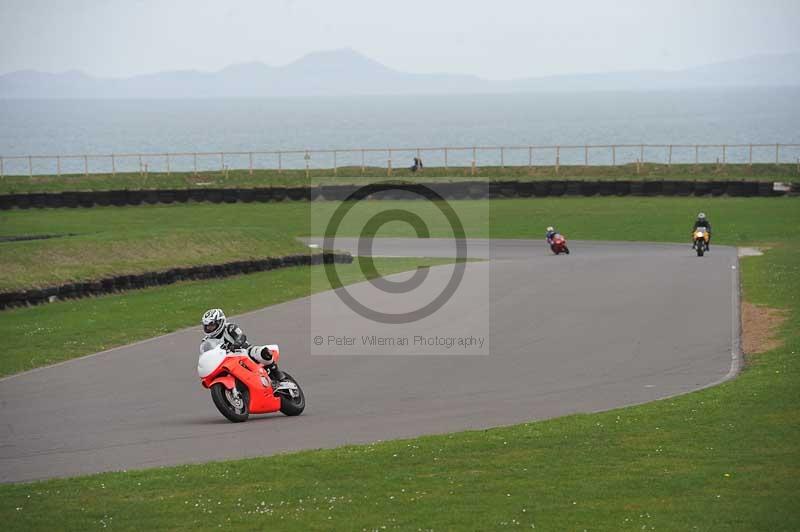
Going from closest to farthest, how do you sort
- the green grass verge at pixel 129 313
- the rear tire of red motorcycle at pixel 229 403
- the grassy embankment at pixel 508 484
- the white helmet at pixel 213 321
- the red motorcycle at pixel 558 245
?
1. the grassy embankment at pixel 508 484
2. the white helmet at pixel 213 321
3. the rear tire of red motorcycle at pixel 229 403
4. the green grass verge at pixel 129 313
5. the red motorcycle at pixel 558 245

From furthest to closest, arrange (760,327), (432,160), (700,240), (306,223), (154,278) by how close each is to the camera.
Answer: (432,160), (306,223), (700,240), (154,278), (760,327)

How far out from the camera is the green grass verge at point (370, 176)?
209ft

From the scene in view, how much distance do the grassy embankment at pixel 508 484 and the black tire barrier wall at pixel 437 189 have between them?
1729 inches

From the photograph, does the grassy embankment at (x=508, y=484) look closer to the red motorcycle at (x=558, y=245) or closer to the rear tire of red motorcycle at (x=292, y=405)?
the rear tire of red motorcycle at (x=292, y=405)

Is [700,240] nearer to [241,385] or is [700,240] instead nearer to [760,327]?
[760,327]

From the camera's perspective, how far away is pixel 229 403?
14.8 metres

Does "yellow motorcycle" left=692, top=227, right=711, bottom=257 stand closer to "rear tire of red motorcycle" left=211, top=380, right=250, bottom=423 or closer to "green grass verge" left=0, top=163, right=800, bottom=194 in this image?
"green grass verge" left=0, top=163, right=800, bottom=194

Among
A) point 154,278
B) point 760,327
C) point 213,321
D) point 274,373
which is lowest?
point 154,278

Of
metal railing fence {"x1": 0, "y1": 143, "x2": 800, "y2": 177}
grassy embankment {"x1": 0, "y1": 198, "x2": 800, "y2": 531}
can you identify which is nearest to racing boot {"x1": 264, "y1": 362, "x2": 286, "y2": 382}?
grassy embankment {"x1": 0, "y1": 198, "x2": 800, "y2": 531}

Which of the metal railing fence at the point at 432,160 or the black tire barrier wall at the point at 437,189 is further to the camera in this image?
the metal railing fence at the point at 432,160

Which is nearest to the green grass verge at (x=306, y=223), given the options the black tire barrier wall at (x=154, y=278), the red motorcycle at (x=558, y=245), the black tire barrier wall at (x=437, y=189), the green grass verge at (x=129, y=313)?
Answer: the black tire barrier wall at (x=154, y=278)

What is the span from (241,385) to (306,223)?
125 ft

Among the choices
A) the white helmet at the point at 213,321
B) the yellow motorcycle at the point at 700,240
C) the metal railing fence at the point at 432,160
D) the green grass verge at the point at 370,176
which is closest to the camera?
the white helmet at the point at 213,321

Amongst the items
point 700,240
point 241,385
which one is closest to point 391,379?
point 241,385
